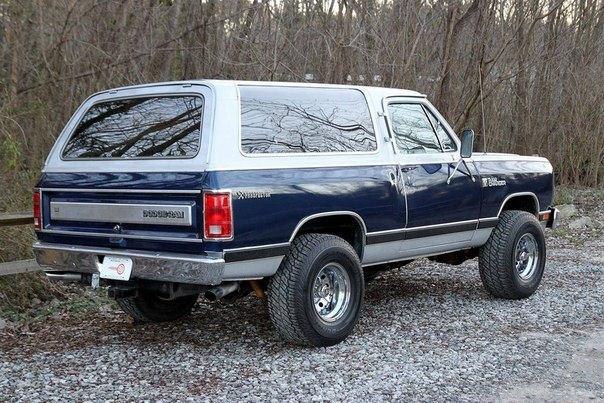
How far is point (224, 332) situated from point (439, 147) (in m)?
2.46

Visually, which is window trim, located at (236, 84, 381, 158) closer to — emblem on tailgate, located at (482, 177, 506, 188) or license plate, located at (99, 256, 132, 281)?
license plate, located at (99, 256, 132, 281)

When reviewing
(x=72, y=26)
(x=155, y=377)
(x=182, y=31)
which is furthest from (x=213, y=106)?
(x=182, y=31)

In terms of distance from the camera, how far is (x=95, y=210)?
560cm

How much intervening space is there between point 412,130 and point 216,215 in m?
2.47

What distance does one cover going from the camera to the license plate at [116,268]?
214 inches

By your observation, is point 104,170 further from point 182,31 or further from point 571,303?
point 182,31

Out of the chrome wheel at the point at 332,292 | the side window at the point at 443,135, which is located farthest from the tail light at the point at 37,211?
the side window at the point at 443,135

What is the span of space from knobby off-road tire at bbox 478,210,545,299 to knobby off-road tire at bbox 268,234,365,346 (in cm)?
195

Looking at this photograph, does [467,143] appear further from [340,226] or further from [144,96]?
[144,96]

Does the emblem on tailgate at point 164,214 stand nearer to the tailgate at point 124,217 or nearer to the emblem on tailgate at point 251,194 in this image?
the tailgate at point 124,217

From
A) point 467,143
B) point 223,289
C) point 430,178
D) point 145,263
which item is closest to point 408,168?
point 430,178

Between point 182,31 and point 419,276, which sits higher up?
point 182,31

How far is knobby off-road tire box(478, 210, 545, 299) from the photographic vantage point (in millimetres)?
7504

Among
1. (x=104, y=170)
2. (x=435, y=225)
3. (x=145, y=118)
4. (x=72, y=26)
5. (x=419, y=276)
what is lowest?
(x=419, y=276)
